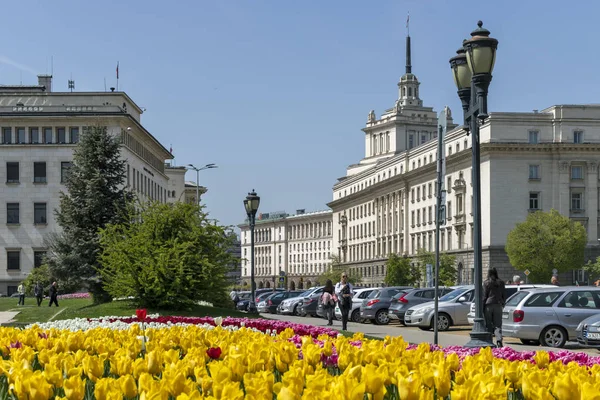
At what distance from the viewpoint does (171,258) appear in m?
31.8

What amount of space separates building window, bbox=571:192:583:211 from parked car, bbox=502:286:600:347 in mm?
75654

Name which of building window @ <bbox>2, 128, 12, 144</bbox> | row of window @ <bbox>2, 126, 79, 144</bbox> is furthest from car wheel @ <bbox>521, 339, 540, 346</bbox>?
building window @ <bbox>2, 128, 12, 144</bbox>

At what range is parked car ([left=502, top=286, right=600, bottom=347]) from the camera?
2642 cm

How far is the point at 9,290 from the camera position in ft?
283

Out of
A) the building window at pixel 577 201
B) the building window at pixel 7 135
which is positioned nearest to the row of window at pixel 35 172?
the building window at pixel 7 135

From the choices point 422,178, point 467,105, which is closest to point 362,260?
point 422,178

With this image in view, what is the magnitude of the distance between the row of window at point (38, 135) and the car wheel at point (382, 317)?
52.5 metres

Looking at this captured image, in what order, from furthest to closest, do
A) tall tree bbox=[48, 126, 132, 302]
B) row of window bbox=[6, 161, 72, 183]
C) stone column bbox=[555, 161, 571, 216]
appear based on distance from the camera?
stone column bbox=[555, 161, 571, 216]
row of window bbox=[6, 161, 72, 183]
tall tree bbox=[48, 126, 132, 302]

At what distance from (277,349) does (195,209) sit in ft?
88.7

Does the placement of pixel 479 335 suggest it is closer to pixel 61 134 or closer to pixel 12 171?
pixel 61 134

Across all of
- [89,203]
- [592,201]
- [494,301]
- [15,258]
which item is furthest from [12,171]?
[494,301]

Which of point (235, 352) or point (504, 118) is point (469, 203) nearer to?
point (504, 118)

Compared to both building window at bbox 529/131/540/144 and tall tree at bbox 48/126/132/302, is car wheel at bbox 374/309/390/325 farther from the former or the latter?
building window at bbox 529/131/540/144

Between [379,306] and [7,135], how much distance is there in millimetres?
55965
